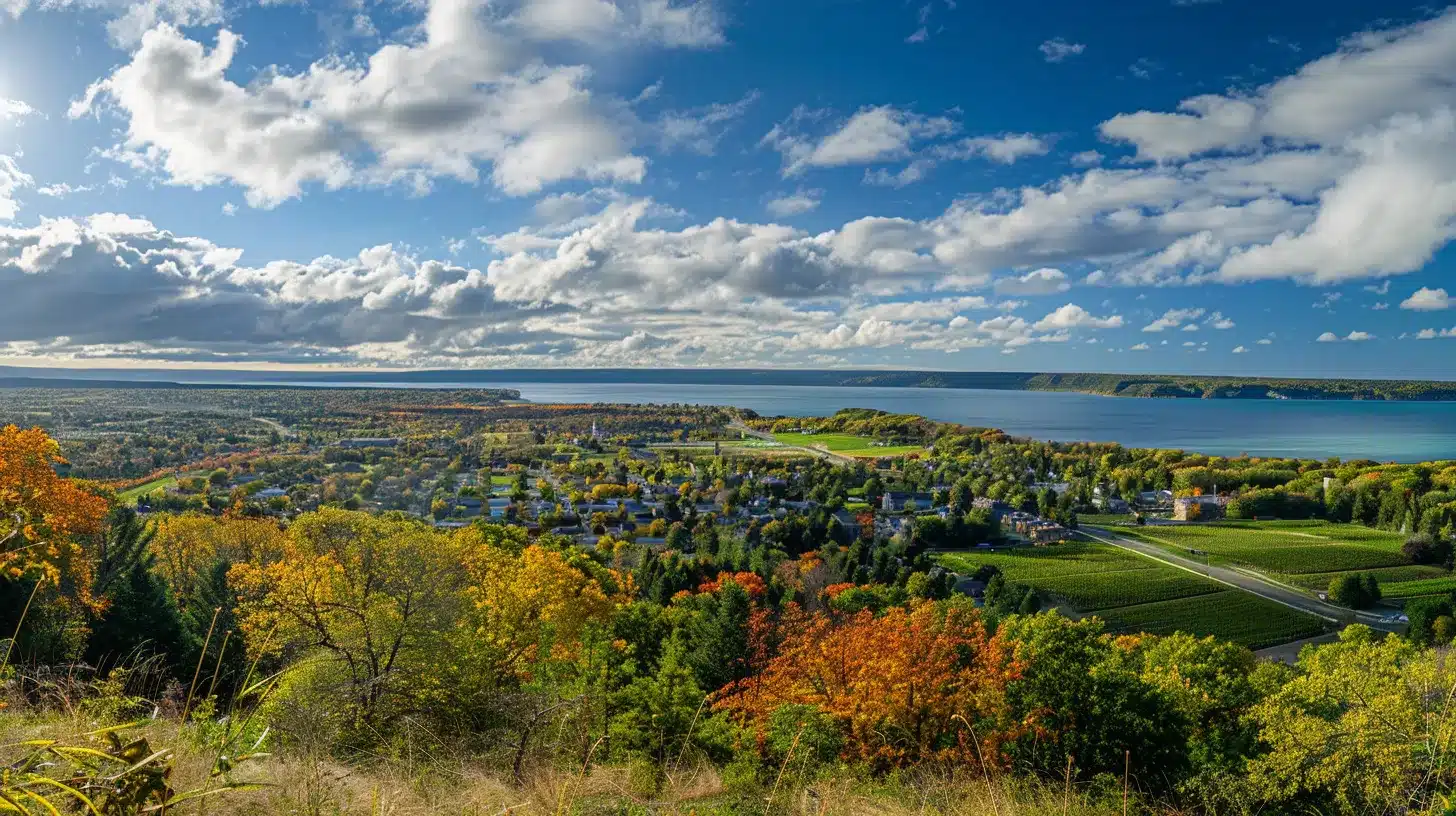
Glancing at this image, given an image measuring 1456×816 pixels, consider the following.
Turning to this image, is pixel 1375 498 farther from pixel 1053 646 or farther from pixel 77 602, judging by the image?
pixel 77 602

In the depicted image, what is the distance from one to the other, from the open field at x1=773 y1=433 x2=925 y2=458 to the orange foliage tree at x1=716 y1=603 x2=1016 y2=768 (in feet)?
294

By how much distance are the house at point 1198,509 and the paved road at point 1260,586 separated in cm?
1347

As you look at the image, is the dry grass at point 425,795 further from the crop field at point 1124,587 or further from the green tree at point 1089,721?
the crop field at point 1124,587

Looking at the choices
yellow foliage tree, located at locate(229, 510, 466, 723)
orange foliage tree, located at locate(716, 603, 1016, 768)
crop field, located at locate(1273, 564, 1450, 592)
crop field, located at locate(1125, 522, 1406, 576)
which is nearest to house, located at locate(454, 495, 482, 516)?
yellow foliage tree, located at locate(229, 510, 466, 723)

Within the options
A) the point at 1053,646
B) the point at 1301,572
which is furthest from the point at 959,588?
the point at 1053,646

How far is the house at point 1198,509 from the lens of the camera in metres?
→ 72.5

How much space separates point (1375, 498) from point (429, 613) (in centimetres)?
8485

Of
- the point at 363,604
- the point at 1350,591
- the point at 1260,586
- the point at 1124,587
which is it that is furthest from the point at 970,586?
the point at 363,604

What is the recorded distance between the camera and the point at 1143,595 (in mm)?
46438

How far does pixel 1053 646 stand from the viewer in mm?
15742

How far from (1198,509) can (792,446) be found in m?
54.6

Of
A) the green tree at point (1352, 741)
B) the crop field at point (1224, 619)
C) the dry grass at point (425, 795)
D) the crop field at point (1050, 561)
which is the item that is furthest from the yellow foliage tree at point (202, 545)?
the crop field at point (1224, 619)

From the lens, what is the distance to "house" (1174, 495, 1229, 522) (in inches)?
2854

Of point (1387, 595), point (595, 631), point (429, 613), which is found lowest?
point (1387, 595)
